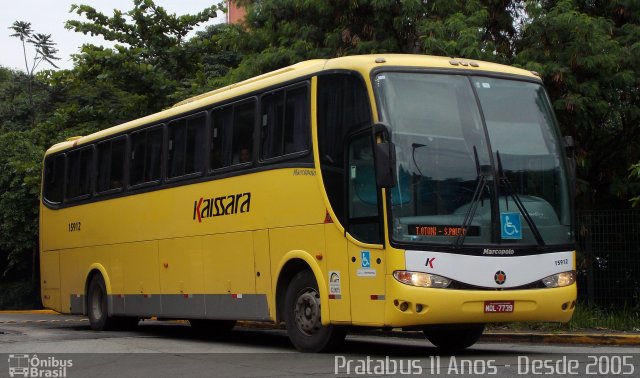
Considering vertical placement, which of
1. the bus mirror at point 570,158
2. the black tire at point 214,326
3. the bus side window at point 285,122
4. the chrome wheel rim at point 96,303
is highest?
the bus side window at point 285,122

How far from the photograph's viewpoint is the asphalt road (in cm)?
1101

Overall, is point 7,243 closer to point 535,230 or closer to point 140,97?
point 140,97

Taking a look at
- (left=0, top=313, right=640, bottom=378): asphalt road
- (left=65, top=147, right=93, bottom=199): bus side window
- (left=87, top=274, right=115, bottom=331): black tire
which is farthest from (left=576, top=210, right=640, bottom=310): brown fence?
(left=65, top=147, right=93, bottom=199): bus side window

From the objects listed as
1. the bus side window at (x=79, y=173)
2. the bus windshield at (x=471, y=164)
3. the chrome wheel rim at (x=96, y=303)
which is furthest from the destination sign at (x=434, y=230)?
the bus side window at (x=79, y=173)

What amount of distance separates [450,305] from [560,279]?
5.37ft

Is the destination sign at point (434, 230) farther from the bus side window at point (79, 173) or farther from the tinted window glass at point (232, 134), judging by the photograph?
the bus side window at point (79, 173)

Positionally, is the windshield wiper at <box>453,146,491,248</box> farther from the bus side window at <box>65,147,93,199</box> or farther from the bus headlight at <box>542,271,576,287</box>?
the bus side window at <box>65,147,93,199</box>

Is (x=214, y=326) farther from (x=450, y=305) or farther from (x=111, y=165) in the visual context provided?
(x=450, y=305)

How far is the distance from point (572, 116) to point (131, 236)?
8.16 metres

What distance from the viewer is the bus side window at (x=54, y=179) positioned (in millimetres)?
21906

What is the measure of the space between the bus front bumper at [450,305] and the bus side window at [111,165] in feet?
27.9

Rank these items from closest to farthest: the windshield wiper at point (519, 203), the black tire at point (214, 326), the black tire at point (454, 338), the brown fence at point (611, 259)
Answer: the windshield wiper at point (519, 203)
the black tire at point (454, 338)
the brown fence at point (611, 259)
the black tire at point (214, 326)

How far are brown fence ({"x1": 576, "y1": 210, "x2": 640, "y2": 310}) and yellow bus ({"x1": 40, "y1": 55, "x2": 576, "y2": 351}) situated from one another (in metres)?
5.45

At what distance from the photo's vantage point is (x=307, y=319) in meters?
13.5
